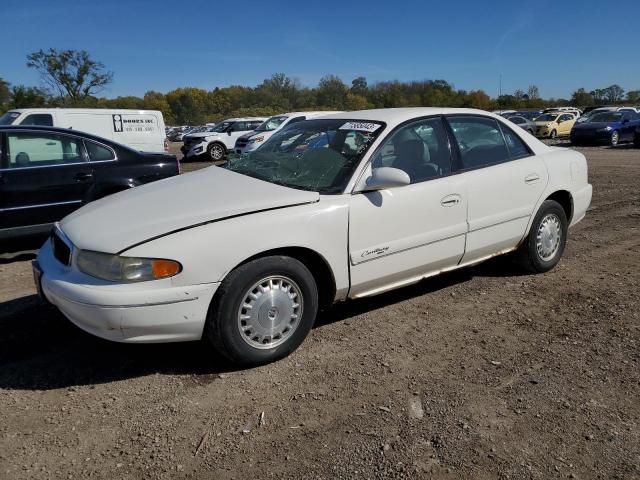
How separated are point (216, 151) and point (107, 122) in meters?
6.36

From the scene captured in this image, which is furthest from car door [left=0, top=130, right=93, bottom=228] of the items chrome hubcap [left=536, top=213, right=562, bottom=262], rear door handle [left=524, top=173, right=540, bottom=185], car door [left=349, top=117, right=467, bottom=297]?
chrome hubcap [left=536, top=213, right=562, bottom=262]

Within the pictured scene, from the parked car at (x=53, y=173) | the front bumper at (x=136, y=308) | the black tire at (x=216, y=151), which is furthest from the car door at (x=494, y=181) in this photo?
the black tire at (x=216, y=151)

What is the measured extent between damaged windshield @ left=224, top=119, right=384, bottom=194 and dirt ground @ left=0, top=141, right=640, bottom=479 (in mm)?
1105

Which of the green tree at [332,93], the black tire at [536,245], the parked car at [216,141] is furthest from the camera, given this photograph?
the green tree at [332,93]

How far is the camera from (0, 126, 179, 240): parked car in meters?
5.56

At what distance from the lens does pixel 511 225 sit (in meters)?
4.41

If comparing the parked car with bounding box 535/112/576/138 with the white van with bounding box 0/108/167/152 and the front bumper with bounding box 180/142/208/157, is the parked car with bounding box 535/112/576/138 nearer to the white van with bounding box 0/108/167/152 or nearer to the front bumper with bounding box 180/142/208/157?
the front bumper with bounding box 180/142/208/157

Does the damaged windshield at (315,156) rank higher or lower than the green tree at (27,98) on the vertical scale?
lower

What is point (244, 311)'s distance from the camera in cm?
313

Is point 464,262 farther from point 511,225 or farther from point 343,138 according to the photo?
point 343,138

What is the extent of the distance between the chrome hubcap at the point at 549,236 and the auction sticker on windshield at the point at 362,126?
1914 mm

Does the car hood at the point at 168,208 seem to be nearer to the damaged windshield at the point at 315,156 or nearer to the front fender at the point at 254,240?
the front fender at the point at 254,240

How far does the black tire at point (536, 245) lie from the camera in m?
4.66

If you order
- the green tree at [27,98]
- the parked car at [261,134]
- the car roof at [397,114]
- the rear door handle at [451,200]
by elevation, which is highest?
the green tree at [27,98]
